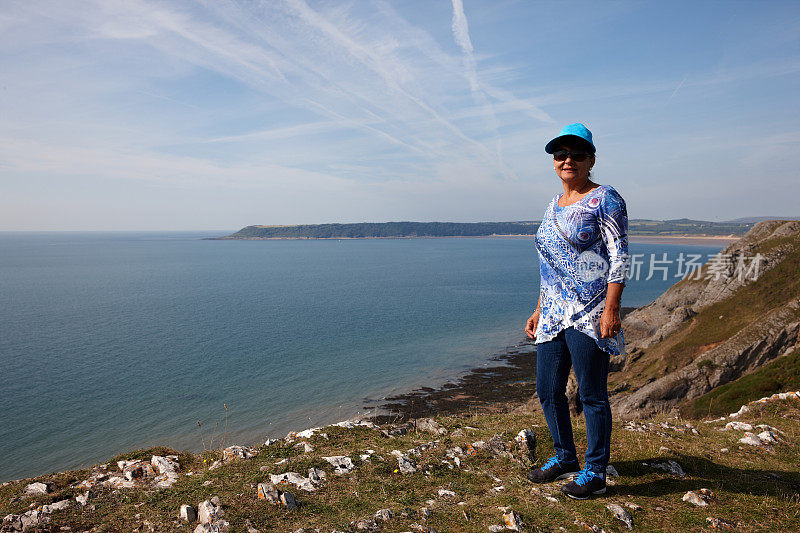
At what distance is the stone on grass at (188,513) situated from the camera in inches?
183

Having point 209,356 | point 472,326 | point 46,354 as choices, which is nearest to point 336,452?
point 209,356

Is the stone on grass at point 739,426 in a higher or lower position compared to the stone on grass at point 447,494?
lower

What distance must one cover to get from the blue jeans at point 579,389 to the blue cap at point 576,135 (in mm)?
2043

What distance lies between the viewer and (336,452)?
261 inches

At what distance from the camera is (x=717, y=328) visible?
33.7m

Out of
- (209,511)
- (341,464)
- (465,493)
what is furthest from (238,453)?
(465,493)

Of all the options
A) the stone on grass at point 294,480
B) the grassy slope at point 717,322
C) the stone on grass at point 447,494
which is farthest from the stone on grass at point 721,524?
the grassy slope at point 717,322

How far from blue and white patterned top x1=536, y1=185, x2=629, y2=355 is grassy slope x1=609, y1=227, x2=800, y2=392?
3082 centimetres

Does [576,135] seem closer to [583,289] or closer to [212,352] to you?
[583,289]

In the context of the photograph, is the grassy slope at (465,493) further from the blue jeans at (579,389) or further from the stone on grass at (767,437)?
the blue jeans at (579,389)

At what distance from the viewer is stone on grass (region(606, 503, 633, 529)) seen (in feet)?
14.5

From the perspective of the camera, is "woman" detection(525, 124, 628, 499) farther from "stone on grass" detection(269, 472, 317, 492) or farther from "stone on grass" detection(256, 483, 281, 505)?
"stone on grass" detection(256, 483, 281, 505)

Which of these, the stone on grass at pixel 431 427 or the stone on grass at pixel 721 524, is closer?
the stone on grass at pixel 721 524

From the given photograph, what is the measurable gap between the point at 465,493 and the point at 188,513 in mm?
3175
